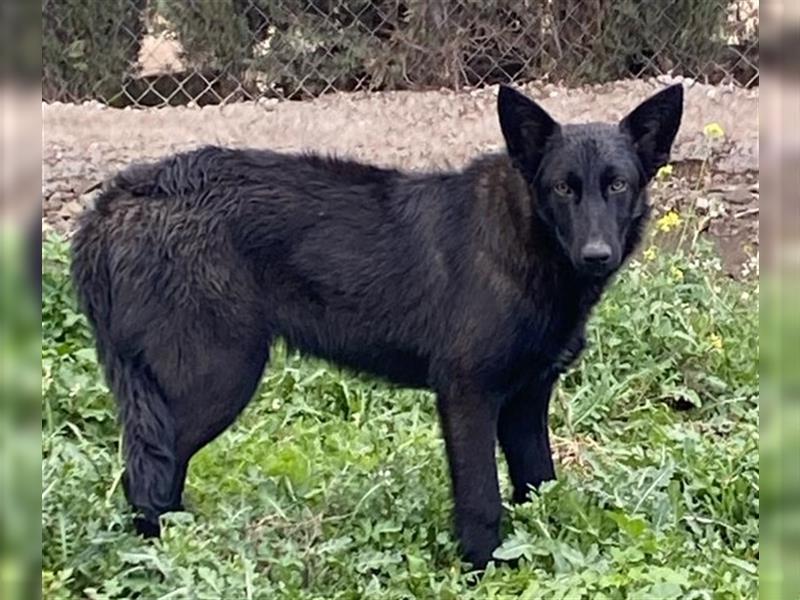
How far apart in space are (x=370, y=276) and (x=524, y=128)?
2.20 feet

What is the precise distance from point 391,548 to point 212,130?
4.35m

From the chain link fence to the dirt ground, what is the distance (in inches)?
7.7

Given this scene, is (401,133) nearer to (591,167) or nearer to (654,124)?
(654,124)

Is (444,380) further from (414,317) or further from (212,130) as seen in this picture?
(212,130)

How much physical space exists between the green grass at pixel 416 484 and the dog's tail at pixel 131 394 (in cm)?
12

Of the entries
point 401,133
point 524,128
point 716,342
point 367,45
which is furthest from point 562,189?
point 367,45

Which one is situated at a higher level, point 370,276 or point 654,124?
point 654,124

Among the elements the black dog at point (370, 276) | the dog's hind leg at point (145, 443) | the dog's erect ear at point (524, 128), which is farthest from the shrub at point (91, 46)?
the dog's erect ear at point (524, 128)

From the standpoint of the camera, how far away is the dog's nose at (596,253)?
3619 mm

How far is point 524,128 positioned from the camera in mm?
3938

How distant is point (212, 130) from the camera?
7637 mm

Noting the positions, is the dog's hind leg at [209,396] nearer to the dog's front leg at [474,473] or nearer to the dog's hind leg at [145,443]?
the dog's hind leg at [145,443]

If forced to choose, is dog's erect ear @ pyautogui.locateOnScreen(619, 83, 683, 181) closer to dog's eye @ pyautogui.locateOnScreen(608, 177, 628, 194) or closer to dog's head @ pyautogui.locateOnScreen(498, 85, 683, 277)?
dog's head @ pyautogui.locateOnScreen(498, 85, 683, 277)

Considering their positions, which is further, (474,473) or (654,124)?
(654,124)
